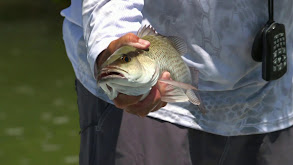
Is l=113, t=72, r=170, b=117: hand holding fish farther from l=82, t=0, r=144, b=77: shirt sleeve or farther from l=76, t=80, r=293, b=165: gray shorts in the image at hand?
l=76, t=80, r=293, b=165: gray shorts

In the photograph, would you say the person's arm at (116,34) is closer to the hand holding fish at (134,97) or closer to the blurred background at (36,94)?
the hand holding fish at (134,97)

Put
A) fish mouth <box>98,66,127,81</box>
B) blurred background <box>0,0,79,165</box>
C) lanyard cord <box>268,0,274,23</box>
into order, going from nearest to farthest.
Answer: fish mouth <box>98,66,127,81</box> → lanyard cord <box>268,0,274,23</box> → blurred background <box>0,0,79,165</box>

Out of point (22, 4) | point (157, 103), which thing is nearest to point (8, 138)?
point (157, 103)

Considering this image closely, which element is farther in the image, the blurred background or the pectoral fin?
the blurred background

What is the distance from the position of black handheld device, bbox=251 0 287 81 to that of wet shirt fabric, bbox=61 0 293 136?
0.06 ft

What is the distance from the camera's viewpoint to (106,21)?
1172mm

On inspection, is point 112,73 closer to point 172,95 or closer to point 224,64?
point 172,95

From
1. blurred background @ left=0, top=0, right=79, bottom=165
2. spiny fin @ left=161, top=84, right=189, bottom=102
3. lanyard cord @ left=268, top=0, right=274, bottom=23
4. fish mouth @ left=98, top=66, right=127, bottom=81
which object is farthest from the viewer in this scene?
blurred background @ left=0, top=0, right=79, bottom=165

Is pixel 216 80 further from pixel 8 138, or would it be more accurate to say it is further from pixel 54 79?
pixel 54 79

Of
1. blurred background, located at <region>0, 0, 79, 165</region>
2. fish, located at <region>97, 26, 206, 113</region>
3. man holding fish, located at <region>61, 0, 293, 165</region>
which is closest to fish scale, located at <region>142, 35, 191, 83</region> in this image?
fish, located at <region>97, 26, 206, 113</region>

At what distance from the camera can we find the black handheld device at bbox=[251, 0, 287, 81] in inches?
53.2

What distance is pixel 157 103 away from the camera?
3.59ft

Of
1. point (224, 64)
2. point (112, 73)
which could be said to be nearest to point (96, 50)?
point (112, 73)

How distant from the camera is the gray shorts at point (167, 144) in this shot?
1405 millimetres
